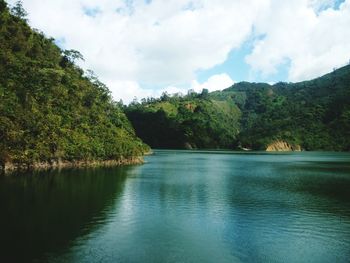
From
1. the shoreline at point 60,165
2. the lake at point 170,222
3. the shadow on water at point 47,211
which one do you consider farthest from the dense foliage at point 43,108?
the lake at point 170,222

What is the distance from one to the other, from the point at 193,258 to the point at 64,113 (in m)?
66.5

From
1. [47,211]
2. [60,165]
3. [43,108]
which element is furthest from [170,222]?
[43,108]

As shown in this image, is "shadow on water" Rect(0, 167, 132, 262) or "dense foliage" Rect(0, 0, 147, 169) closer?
"shadow on water" Rect(0, 167, 132, 262)

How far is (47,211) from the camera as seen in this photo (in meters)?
31.6

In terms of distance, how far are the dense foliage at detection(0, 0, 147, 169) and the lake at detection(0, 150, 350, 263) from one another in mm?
16344

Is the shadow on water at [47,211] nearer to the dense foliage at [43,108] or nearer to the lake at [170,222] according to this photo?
the lake at [170,222]

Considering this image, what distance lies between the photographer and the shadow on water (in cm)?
2225

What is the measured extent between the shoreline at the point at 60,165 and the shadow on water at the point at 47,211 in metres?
7.65

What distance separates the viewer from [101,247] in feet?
74.1

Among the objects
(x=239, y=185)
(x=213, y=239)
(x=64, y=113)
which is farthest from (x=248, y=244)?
(x=64, y=113)

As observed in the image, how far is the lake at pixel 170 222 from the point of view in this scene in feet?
71.1

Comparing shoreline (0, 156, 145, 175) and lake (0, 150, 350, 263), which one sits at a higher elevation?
shoreline (0, 156, 145, 175)

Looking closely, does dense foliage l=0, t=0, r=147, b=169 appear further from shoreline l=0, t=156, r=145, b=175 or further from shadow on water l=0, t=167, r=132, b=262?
shadow on water l=0, t=167, r=132, b=262

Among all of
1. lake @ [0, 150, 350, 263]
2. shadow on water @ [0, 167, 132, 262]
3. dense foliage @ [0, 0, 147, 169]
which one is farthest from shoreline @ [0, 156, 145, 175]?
lake @ [0, 150, 350, 263]
